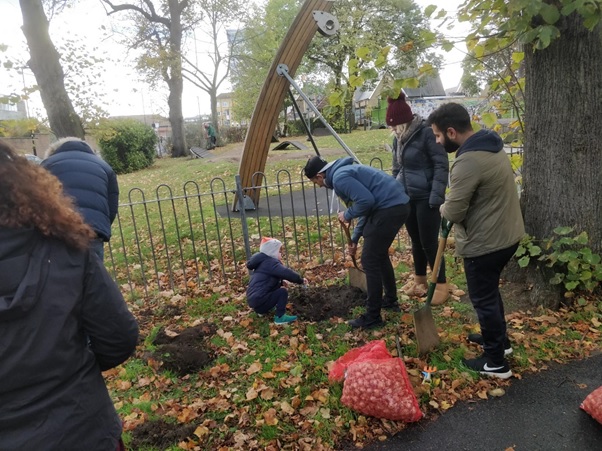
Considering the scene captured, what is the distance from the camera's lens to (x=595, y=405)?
8.25ft

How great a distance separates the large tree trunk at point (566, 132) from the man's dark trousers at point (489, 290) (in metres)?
1.23

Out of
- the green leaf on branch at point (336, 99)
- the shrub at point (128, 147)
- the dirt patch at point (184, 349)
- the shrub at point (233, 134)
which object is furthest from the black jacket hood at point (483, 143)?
the shrub at point (233, 134)

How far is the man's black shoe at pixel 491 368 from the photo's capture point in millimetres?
3004

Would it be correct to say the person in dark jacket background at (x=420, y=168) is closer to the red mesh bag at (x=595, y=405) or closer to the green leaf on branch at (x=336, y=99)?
the green leaf on branch at (x=336, y=99)

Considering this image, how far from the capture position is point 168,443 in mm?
2688

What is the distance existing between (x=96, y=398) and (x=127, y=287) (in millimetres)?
4263

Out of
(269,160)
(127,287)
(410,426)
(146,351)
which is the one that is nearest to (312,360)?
(410,426)

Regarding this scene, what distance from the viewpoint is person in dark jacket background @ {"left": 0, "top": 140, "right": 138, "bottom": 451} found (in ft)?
4.31

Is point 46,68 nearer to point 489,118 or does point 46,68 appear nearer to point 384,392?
point 489,118

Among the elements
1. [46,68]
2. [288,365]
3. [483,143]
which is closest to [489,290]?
[483,143]

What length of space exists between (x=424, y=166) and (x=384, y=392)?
2022 mm

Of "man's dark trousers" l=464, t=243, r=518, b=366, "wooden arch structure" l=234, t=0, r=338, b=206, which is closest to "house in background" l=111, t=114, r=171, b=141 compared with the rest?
"wooden arch structure" l=234, t=0, r=338, b=206

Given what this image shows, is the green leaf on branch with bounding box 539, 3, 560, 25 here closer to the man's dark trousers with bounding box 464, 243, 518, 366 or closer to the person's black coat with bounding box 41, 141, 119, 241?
the man's dark trousers with bounding box 464, 243, 518, 366

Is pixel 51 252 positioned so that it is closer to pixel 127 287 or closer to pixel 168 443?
pixel 168 443
